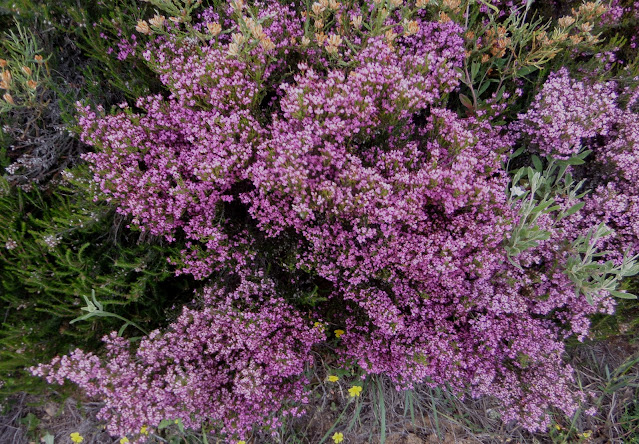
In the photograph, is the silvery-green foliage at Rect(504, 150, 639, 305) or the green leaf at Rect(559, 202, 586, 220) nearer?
the silvery-green foliage at Rect(504, 150, 639, 305)

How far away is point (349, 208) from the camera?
7.46 ft

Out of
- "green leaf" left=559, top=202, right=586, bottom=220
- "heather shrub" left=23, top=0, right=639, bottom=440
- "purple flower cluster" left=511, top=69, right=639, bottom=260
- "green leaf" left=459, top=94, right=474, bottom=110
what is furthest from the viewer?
"green leaf" left=459, top=94, right=474, bottom=110

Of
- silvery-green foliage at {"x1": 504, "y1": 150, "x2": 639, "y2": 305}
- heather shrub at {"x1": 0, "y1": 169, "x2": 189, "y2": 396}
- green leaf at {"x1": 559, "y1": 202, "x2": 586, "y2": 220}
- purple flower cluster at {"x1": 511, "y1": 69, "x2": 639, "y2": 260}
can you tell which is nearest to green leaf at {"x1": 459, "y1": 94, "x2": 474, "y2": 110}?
purple flower cluster at {"x1": 511, "y1": 69, "x2": 639, "y2": 260}

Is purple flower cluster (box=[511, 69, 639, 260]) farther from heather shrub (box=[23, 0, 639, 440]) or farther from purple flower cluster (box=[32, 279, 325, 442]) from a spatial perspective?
purple flower cluster (box=[32, 279, 325, 442])

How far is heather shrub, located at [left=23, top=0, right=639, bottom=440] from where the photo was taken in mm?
2365

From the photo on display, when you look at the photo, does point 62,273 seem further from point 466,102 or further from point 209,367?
point 466,102

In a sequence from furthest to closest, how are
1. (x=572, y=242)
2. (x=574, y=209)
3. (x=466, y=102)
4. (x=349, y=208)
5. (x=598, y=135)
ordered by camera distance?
(x=598, y=135)
(x=466, y=102)
(x=572, y=242)
(x=574, y=209)
(x=349, y=208)

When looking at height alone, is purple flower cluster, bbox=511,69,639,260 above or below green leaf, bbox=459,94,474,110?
above

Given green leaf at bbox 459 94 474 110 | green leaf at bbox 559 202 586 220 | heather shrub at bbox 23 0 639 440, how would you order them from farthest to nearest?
green leaf at bbox 459 94 474 110 < green leaf at bbox 559 202 586 220 < heather shrub at bbox 23 0 639 440

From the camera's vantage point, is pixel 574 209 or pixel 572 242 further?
pixel 572 242

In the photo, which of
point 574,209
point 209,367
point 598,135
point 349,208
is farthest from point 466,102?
point 209,367

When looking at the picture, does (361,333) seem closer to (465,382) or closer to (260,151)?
(465,382)

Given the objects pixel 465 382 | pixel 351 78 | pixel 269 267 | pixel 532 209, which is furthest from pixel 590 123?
pixel 269 267

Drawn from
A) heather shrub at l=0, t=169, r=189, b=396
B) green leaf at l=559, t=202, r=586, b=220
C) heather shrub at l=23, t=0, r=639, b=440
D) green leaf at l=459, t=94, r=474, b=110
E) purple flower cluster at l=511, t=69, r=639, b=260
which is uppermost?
purple flower cluster at l=511, t=69, r=639, b=260
